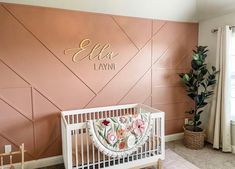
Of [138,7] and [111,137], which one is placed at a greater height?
[138,7]

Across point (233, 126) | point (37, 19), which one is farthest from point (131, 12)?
point (233, 126)

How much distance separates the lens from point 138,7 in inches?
111

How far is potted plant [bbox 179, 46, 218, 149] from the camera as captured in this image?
3.08 m

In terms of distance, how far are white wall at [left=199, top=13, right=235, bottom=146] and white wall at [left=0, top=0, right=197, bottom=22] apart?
26cm

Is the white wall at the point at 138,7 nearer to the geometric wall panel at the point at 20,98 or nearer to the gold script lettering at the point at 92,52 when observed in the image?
the gold script lettering at the point at 92,52

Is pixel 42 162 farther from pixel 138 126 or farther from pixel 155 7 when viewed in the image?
pixel 155 7

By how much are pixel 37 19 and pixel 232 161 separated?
10.9 ft

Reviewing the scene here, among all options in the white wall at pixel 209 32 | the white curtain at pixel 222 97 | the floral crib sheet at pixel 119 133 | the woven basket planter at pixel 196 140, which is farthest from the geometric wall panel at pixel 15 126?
the white wall at pixel 209 32

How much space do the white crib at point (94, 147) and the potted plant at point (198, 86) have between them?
0.90m

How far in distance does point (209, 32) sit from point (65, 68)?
99.9 inches

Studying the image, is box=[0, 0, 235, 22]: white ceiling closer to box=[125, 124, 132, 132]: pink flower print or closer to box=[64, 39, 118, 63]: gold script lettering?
box=[64, 39, 118, 63]: gold script lettering

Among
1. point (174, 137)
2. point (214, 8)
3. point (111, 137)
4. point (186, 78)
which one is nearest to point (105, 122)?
point (111, 137)

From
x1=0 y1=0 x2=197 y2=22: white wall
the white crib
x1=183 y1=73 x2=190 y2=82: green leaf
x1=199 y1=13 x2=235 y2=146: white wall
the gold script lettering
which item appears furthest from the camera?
x1=183 y1=73 x2=190 y2=82: green leaf

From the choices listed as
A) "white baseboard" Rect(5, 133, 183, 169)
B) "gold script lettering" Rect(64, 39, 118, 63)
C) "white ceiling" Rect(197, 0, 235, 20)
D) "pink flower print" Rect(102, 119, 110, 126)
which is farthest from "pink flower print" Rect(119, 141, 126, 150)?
"white ceiling" Rect(197, 0, 235, 20)
